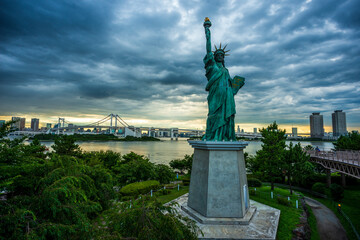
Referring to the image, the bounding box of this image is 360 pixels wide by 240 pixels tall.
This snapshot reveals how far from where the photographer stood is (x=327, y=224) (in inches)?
365

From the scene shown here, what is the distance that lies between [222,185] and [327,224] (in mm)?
6386

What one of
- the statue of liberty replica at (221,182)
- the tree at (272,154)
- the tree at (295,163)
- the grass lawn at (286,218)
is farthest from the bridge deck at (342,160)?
the statue of liberty replica at (221,182)

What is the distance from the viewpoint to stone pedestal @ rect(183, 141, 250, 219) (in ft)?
23.6

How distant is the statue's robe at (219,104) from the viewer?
8.17 m

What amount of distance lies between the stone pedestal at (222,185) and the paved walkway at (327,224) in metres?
3.79

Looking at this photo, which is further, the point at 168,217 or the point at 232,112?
the point at 232,112

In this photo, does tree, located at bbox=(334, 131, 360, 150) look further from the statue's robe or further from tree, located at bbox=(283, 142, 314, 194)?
the statue's robe

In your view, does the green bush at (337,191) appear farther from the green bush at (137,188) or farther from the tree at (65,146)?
the tree at (65,146)

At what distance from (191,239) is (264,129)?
14537mm

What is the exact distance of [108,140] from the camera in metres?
71.4

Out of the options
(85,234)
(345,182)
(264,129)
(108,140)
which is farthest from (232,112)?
(108,140)

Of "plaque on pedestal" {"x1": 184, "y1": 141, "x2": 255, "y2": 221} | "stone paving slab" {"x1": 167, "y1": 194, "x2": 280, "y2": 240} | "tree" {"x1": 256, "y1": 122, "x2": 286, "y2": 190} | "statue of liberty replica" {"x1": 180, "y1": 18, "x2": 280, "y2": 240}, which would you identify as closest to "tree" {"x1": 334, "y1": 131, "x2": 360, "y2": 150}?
"tree" {"x1": 256, "y1": 122, "x2": 286, "y2": 190}

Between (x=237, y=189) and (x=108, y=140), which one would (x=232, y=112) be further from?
(x=108, y=140)

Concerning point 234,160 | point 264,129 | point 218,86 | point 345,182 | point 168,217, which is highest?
point 218,86
